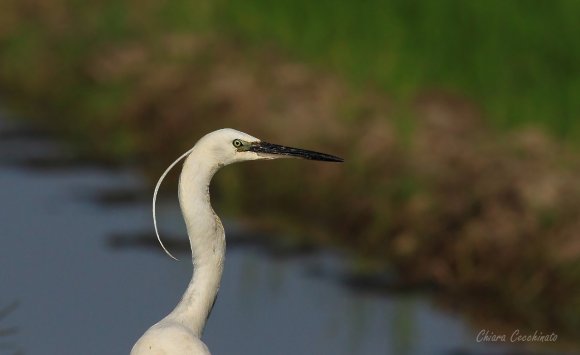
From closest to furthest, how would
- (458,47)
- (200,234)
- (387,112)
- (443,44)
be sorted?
(200,234), (387,112), (458,47), (443,44)

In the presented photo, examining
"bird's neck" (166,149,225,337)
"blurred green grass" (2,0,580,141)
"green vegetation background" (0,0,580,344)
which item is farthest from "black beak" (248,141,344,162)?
"blurred green grass" (2,0,580,141)

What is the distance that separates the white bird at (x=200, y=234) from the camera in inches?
321

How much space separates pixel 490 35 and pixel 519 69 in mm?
688

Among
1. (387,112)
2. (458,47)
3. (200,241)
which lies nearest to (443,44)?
(458,47)

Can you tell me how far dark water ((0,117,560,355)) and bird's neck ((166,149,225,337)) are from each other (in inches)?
108

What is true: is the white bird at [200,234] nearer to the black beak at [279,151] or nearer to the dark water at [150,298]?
the black beak at [279,151]

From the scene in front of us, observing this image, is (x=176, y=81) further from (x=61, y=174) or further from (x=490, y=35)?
(x=490, y=35)

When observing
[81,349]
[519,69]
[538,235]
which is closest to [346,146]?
[519,69]

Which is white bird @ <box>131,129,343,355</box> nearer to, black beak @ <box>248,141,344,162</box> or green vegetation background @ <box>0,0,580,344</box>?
black beak @ <box>248,141,344,162</box>

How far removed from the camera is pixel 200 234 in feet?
27.4

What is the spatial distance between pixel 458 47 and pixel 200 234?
7740 mm

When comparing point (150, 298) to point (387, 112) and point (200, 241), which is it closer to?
point (387, 112)

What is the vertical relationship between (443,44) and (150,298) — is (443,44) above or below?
above

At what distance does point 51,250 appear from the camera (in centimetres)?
1453
